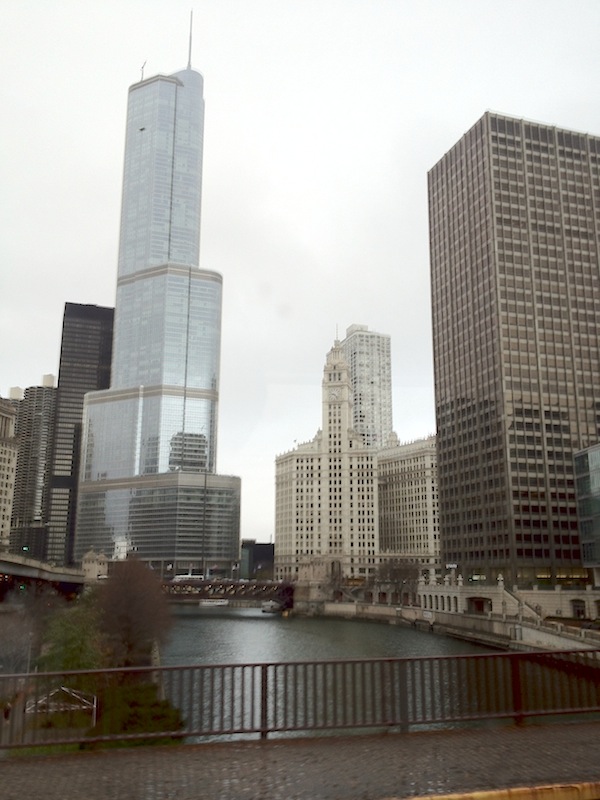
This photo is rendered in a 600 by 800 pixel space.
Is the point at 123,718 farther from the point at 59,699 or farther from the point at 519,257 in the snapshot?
the point at 519,257

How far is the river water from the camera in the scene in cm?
6612

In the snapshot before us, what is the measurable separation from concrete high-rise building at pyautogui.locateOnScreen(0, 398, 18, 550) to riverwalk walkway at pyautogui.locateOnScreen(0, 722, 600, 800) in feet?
590

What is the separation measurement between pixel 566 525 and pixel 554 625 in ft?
165

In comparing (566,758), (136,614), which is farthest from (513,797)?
(136,614)

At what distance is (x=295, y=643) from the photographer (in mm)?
81188

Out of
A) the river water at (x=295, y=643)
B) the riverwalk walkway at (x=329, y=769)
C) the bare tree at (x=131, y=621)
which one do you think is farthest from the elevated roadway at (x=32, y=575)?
the riverwalk walkway at (x=329, y=769)

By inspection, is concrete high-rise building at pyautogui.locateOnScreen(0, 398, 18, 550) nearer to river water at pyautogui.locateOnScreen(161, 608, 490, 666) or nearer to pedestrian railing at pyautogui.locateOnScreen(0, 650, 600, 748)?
river water at pyautogui.locateOnScreen(161, 608, 490, 666)

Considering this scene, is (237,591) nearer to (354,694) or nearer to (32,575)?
(32,575)

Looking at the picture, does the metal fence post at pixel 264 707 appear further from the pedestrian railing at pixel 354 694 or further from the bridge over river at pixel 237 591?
the bridge over river at pixel 237 591

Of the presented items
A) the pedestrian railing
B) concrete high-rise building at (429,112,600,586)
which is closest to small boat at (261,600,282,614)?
concrete high-rise building at (429,112,600,586)

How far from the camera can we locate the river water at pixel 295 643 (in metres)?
66.1

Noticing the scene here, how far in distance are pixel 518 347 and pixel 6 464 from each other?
134617mm

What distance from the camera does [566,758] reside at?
29.5 ft

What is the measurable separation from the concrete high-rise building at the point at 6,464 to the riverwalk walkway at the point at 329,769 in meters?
180
